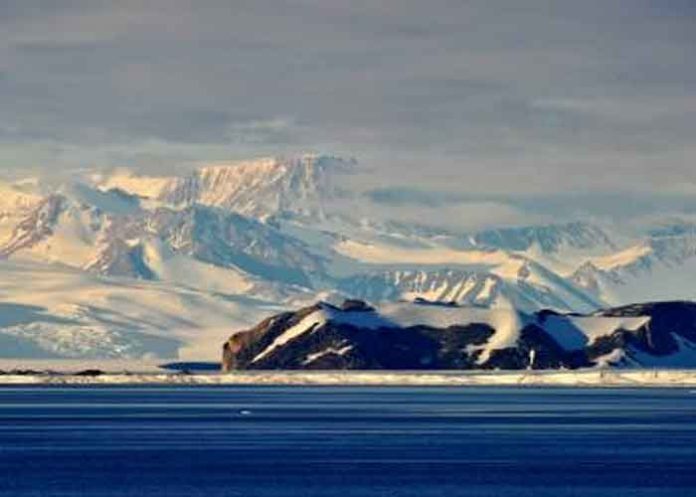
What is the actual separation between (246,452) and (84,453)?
11.7 m

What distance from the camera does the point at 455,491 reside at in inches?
5094

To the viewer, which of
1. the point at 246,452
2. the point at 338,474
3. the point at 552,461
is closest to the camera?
the point at 338,474

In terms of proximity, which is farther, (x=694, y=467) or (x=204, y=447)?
(x=204, y=447)

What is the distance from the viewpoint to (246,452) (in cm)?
16425

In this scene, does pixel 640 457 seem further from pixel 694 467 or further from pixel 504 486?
pixel 504 486

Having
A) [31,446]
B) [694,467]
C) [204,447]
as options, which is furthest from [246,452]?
[694,467]

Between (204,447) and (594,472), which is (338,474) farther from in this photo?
(204,447)

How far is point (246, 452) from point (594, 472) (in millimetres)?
29799

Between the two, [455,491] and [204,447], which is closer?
[455,491]

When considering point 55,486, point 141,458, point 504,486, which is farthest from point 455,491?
point 141,458

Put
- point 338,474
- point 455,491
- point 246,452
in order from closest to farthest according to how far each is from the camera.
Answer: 1. point 455,491
2. point 338,474
3. point 246,452

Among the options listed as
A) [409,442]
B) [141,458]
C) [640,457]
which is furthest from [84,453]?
[640,457]

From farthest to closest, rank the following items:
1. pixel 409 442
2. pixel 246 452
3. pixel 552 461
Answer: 1. pixel 409 442
2. pixel 246 452
3. pixel 552 461

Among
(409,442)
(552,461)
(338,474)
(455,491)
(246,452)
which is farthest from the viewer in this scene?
(409,442)
